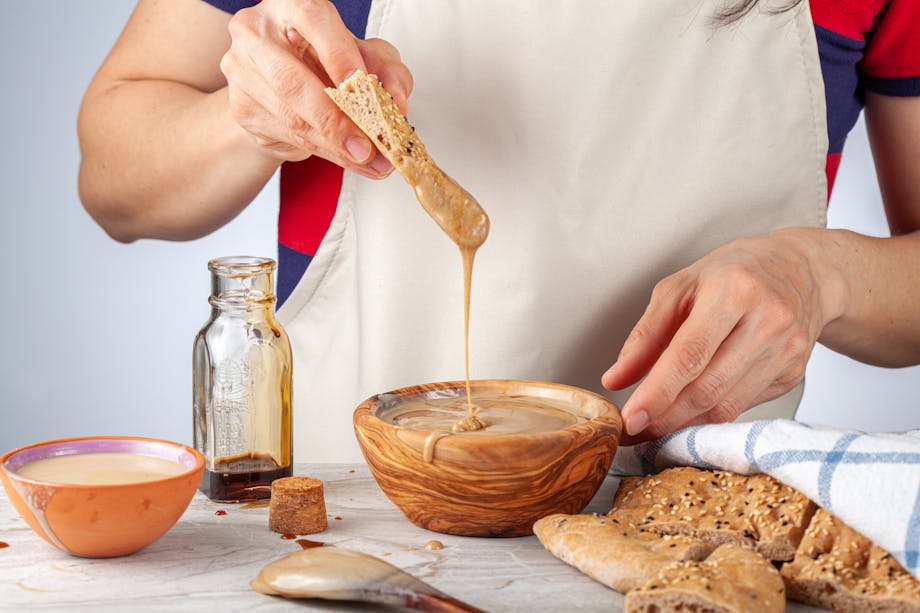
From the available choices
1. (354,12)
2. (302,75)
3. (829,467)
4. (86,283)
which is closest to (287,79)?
(302,75)

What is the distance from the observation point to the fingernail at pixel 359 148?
122cm

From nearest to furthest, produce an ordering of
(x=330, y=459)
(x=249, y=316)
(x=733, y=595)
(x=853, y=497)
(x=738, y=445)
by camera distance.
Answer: (x=733, y=595)
(x=853, y=497)
(x=738, y=445)
(x=249, y=316)
(x=330, y=459)

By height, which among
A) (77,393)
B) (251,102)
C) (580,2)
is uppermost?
(580,2)

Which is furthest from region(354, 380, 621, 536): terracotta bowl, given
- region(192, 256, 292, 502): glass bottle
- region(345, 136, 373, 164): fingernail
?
region(345, 136, 373, 164): fingernail

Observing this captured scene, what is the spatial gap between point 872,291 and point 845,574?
560mm

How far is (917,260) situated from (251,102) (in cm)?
88

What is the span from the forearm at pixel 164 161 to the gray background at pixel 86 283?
4.27 feet

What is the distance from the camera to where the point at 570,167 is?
1.47 metres

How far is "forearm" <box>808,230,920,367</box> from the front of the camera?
4.65 ft

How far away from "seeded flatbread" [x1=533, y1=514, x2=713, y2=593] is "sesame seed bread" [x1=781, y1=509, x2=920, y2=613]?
3.4 inches

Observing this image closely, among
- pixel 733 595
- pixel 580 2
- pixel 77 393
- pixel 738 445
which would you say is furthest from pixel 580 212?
pixel 77 393

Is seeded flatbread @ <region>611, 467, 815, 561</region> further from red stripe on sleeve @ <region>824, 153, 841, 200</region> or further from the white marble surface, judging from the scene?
red stripe on sleeve @ <region>824, 153, 841, 200</region>

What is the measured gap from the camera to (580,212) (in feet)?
4.84

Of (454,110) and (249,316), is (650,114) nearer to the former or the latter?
(454,110)
